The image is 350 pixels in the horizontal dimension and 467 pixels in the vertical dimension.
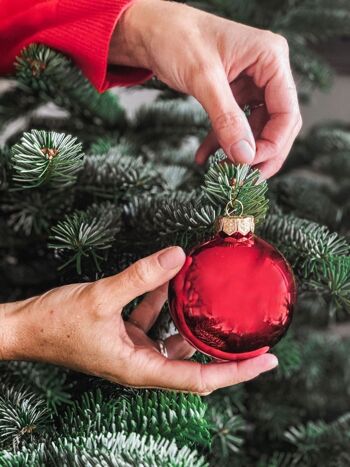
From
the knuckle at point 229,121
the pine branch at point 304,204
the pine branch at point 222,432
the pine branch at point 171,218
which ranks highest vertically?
the knuckle at point 229,121

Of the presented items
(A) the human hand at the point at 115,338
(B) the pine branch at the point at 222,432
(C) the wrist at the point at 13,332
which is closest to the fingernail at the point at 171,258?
(A) the human hand at the point at 115,338

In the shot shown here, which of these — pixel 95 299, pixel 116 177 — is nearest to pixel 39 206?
pixel 116 177

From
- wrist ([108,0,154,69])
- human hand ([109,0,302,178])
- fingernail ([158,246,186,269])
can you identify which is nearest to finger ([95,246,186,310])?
fingernail ([158,246,186,269])

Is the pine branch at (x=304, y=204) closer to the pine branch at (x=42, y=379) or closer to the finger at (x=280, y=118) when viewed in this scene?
the finger at (x=280, y=118)

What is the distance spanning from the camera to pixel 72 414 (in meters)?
0.39

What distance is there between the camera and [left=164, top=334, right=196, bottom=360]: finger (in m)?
0.42

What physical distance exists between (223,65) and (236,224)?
15cm

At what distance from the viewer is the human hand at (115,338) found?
0.36 metres

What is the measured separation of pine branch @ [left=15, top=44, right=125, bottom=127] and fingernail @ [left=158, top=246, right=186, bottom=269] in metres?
0.25

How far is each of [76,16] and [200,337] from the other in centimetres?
30

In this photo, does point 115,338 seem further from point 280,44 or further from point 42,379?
point 280,44

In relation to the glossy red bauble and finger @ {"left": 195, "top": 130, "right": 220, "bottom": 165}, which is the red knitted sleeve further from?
the glossy red bauble

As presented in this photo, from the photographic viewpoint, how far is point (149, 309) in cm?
43

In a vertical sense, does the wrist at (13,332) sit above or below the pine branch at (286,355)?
above
